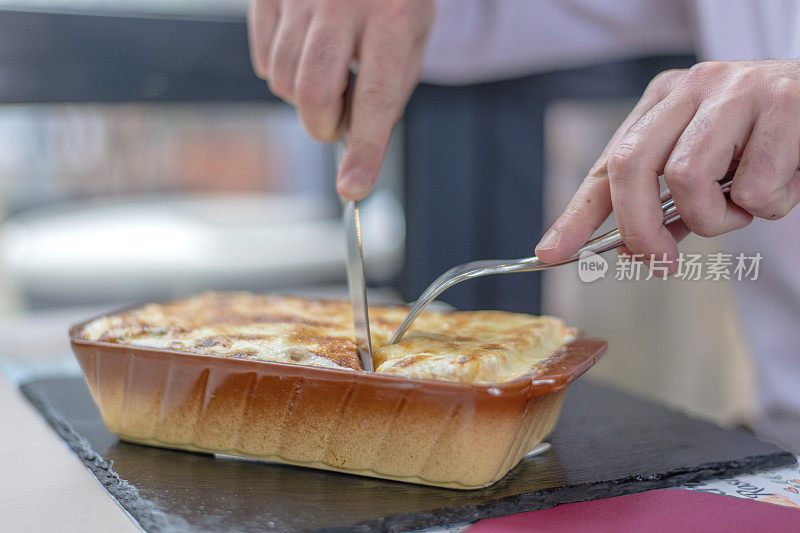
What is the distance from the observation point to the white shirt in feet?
3.43

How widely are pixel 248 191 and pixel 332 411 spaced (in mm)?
2213

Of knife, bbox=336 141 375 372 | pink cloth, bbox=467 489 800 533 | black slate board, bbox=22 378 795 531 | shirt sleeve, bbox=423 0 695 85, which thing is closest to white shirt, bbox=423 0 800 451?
shirt sleeve, bbox=423 0 695 85

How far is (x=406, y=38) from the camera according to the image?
907 mm

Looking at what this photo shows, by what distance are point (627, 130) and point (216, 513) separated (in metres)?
0.45

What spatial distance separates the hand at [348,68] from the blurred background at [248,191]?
35cm

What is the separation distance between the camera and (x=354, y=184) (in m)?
0.85

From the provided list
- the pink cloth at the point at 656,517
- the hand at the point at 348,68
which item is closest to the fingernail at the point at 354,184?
the hand at the point at 348,68

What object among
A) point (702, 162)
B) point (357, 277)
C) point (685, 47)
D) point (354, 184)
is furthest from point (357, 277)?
point (685, 47)

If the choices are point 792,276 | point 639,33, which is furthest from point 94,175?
point 792,276

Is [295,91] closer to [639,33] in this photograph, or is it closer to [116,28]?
[116,28]

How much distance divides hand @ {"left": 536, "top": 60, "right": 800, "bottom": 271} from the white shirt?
1.17 feet

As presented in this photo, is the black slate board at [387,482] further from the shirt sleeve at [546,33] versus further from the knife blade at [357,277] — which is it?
the shirt sleeve at [546,33]

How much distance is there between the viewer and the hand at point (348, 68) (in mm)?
862

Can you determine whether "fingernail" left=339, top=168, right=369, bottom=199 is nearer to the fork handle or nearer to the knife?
the knife
